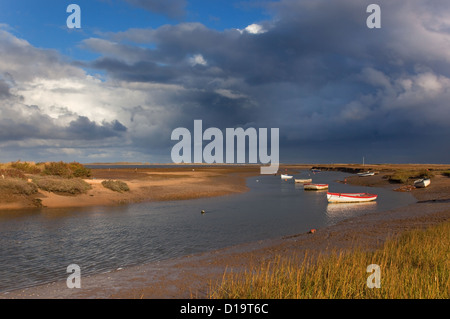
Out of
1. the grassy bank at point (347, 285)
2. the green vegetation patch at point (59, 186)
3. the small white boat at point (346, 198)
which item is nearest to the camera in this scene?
the grassy bank at point (347, 285)

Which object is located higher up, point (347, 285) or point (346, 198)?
point (347, 285)

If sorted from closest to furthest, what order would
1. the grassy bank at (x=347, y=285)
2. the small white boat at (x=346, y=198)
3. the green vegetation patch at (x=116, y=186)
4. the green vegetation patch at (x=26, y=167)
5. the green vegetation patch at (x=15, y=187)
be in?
the grassy bank at (x=347, y=285) < the green vegetation patch at (x=15, y=187) < the small white boat at (x=346, y=198) < the green vegetation patch at (x=116, y=186) < the green vegetation patch at (x=26, y=167)

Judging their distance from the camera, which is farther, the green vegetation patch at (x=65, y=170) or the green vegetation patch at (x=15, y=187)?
the green vegetation patch at (x=65, y=170)

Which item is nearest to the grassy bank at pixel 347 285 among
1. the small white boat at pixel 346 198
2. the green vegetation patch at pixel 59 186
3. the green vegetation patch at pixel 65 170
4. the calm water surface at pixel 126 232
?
the calm water surface at pixel 126 232

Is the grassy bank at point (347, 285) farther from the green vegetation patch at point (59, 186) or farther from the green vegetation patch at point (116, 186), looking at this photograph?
the green vegetation patch at point (116, 186)

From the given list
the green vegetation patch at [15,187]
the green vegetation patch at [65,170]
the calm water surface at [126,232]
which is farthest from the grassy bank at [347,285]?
the green vegetation patch at [65,170]

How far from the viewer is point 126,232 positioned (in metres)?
23.8

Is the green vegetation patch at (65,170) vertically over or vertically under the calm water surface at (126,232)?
over

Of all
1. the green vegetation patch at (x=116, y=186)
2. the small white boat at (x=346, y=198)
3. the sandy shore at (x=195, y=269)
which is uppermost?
the green vegetation patch at (x=116, y=186)

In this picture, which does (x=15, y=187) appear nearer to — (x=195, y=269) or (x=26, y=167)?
(x=26, y=167)

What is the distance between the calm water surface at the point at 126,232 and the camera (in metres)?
A: 16.4

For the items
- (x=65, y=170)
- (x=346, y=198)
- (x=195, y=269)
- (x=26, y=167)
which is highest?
(x=26, y=167)

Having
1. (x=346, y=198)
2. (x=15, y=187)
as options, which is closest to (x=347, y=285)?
(x=346, y=198)

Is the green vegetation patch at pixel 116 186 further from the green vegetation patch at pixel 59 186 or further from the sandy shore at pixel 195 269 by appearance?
the sandy shore at pixel 195 269
